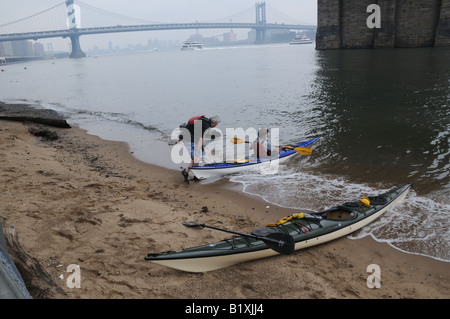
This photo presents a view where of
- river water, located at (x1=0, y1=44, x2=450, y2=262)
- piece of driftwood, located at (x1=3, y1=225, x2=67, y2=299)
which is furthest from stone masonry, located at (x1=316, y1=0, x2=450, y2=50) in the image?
piece of driftwood, located at (x1=3, y1=225, x2=67, y2=299)

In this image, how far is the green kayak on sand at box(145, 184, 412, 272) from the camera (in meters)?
4.10

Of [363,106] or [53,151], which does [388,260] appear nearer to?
[53,151]

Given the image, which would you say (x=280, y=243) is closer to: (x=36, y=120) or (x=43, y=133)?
(x=43, y=133)

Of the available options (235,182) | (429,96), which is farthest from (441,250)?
(429,96)

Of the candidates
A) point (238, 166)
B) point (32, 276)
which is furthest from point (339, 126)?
point (32, 276)

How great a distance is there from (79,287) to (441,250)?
5.33 m

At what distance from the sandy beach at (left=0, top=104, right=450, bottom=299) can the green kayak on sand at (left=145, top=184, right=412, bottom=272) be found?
14 centimetres

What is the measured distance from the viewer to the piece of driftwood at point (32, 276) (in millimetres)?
2646

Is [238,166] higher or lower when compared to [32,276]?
lower

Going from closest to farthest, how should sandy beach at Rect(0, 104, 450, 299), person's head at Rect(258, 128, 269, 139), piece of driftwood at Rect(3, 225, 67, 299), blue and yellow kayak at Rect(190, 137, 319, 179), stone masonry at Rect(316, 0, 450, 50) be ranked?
1. piece of driftwood at Rect(3, 225, 67, 299)
2. sandy beach at Rect(0, 104, 450, 299)
3. blue and yellow kayak at Rect(190, 137, 319, 179)
4. person's head at Rect(258, 128, 269, 139)
5. stone masonry at Rect(316, 0, 450, 50)

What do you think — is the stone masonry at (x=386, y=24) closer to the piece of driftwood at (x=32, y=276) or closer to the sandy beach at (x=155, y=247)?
the sandy beach at (x=155, y=247)

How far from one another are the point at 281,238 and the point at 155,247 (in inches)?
69.2

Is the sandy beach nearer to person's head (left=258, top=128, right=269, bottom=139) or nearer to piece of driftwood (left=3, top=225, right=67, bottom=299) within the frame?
piece of driftwood (left=3, top=225, right=67, bottom=299)

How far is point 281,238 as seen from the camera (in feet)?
14.3
